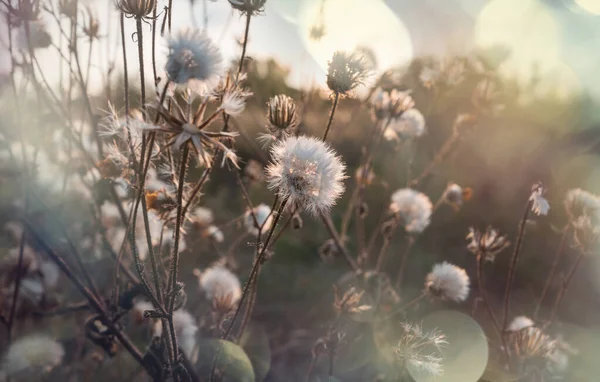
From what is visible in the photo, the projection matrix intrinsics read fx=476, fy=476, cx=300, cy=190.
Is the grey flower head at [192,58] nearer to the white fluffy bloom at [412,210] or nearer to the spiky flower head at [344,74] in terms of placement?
the spiky flower head at [344,74]

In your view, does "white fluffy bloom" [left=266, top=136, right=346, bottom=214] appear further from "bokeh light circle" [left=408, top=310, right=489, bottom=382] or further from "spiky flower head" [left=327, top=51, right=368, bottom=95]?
"bokeh light circle" [left=408, top=310, right=489, bottom=382]

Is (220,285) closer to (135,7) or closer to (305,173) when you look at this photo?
(305,173)

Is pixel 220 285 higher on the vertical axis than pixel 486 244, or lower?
lower

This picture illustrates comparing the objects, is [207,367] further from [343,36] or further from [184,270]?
[343,36]

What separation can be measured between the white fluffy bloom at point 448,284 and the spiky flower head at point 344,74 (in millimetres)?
878

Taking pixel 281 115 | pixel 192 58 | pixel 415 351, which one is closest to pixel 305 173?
pixel 281 115

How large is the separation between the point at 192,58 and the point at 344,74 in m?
0.49

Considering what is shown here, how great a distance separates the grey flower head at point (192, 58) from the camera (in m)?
0.87

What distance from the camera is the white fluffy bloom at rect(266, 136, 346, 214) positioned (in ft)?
3.42

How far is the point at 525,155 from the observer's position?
387 centimetres

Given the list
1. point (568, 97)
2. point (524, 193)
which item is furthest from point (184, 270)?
point (568, 97)

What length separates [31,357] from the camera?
5.96 feet

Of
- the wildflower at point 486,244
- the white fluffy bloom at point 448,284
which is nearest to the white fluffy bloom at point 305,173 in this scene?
the wildflower at point 486,244

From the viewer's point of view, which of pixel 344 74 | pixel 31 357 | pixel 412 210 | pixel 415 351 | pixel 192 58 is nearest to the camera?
pixel 192 58
